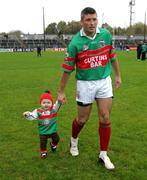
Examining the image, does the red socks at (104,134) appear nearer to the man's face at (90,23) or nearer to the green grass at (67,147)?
the green grass at (67,147)

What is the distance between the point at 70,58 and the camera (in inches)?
210

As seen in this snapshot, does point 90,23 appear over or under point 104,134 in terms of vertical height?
over

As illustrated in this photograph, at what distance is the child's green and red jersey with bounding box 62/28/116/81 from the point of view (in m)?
5.27

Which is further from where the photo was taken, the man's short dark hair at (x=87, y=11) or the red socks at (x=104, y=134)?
the red socks at (x=104, y=134)

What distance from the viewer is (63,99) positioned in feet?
18.6

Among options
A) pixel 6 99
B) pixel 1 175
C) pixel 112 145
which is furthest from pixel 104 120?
pixel 6 99

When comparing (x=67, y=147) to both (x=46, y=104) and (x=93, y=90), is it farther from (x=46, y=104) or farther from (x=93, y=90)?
(x=93, y=90)

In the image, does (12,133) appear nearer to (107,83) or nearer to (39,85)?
(107,83)

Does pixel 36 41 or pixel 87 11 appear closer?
pixel 87 11

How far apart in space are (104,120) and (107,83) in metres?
0.56

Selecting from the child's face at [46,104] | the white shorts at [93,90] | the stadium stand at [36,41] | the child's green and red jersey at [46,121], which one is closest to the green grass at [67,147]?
the child's green and red jersey at [46,121]

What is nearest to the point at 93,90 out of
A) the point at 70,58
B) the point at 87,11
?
the point at 70,58

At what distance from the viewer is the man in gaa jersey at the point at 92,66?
525 cm

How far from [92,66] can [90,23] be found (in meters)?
0.63
